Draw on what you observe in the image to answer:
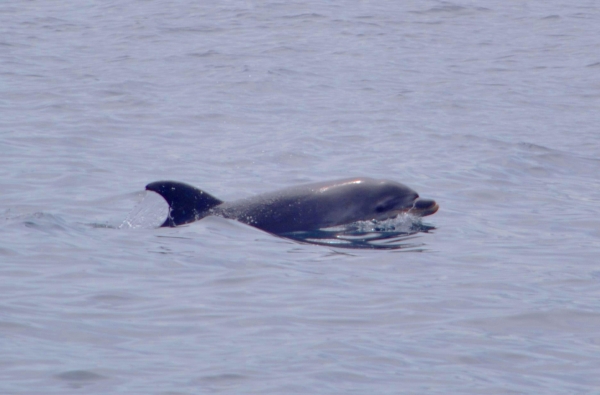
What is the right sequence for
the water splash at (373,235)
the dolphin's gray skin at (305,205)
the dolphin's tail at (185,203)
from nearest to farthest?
1. the water splash at (373,235)
2. the dolphin's tail at (185,203)
3. the dolphin's gray skin at (305,205)

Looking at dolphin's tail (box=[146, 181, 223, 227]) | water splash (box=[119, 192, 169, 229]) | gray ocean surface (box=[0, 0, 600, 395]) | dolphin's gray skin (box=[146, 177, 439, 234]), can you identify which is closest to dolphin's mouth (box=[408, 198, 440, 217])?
dolphin's gray skin (box=[146, 177, 439, 234])

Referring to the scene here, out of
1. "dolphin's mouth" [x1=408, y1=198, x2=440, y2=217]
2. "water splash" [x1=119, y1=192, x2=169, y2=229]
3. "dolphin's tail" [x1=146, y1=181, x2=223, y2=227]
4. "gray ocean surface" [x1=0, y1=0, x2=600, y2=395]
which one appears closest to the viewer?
"gray ocean surface" [x1=0, y1=0, x2=600, y2=395]

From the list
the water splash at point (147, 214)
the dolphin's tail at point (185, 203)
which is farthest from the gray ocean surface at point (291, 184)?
the dolphin's tail at point (185, 203)

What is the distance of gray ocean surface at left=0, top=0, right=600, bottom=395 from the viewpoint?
820 cm

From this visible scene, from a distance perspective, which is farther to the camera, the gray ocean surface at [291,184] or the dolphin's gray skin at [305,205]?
the dolphin's gray skin at [305,205]

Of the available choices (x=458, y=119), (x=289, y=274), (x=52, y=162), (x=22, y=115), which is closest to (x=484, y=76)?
(x=458, y=119)

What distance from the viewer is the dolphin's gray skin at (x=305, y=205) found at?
1330 cm

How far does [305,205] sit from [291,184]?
354 cm

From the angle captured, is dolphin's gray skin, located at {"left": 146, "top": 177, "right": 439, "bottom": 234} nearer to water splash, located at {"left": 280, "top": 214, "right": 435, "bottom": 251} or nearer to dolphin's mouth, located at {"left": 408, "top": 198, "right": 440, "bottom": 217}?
dolphin's mouth, located at {"left": 408, "top": 198, "right": 440, "bottom": 217}

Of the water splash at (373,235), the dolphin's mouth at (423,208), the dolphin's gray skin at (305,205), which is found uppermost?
the dolphin's gray skin at (305,205)

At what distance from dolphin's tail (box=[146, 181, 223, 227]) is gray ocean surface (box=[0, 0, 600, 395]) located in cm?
25

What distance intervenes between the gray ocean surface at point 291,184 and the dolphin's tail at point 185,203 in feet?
0.82

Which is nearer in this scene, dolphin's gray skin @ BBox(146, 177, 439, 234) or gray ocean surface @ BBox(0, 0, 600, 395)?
gray ocean surface @ BBox(0, 0, 600, 395)

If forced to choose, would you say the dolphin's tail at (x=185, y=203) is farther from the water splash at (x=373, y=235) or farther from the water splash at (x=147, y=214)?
the water splash at (x=373, y=235)
